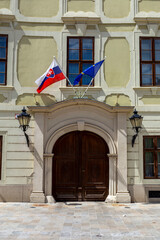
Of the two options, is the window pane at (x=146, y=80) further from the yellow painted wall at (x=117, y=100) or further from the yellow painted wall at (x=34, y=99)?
the yellow painted wall at (x=34, y=99)

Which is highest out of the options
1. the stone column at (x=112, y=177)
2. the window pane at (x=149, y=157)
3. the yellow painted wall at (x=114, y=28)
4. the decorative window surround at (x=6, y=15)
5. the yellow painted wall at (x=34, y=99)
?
the decorative window surround at (x=6, y=15)

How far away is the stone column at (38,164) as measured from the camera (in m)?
10.8

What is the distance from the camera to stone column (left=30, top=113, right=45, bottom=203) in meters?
10.8

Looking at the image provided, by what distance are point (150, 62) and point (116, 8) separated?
8.05 feet

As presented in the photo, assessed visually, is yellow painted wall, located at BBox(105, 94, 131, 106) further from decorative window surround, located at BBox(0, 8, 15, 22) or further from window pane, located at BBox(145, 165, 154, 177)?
decorative window surround, located at BBox(0, 8, 15, 22)

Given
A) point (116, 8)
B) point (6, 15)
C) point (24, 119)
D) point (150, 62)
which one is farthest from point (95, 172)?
point (6, 15)

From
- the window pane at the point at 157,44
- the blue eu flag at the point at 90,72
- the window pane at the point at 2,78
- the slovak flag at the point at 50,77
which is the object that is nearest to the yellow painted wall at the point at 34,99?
the slovak flag at the point at 50,77

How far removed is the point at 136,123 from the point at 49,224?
15.4 feet

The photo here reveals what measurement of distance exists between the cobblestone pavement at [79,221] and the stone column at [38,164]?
43cm

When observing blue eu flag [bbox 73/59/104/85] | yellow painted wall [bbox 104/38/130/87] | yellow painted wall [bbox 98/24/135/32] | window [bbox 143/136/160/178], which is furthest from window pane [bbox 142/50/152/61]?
window [bbox 143/136/160/178]

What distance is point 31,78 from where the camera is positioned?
11.5m

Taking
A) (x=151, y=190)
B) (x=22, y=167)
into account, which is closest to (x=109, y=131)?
(x=151, y=190)

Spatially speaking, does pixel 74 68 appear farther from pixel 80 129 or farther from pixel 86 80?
pixel 80 129

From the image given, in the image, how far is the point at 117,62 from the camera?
38.4ft
